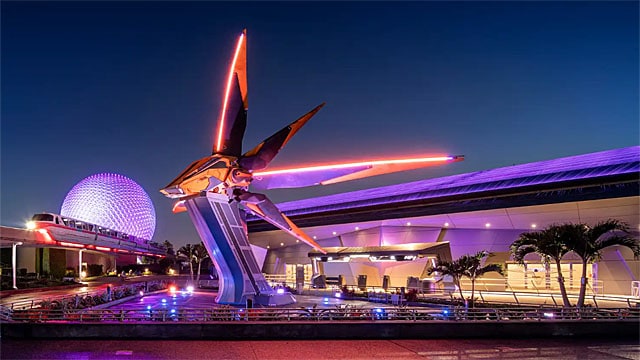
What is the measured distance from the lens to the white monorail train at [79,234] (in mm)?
52594

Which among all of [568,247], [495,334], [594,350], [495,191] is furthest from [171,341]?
[495,191]

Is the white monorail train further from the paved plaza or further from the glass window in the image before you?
the paved plaza

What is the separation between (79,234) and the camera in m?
59.9

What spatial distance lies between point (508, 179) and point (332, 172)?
16555 millimetres

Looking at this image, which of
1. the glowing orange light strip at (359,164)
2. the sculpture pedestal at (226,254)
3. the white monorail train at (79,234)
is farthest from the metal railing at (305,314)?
the white monorail train at (79,234)

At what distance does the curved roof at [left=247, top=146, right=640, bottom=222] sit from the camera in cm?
3291

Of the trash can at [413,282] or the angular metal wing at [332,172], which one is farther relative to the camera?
the trash can at [413,282]

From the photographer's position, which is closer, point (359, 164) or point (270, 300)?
point (359, 164)

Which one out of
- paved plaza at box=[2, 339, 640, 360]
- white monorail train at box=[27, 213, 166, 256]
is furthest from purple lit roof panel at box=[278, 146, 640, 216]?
white monorail train at box=[27, 213, 166, 256]

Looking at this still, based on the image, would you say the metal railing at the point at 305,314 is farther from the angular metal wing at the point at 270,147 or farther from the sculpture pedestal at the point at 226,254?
the angular metal wing at the point at 270,147

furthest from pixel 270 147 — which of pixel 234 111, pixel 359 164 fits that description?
pixel 359 164

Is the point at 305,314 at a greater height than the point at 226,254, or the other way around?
the point at 226,254

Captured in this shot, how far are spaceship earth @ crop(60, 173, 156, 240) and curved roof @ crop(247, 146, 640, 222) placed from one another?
160 feet

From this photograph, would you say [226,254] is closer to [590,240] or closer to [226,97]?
[226,97]
